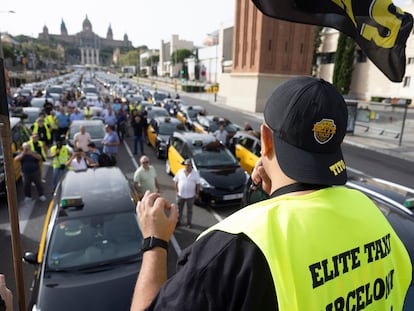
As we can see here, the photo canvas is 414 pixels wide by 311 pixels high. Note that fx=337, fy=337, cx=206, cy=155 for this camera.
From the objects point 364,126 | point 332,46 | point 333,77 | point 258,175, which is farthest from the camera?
point 332,46

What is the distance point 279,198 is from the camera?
119cm

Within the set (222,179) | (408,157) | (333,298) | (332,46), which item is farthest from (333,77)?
(333,298)

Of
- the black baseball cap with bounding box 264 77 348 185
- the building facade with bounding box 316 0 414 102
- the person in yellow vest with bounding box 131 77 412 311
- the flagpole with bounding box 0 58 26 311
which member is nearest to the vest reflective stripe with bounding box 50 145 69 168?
the flagpole with bounding box 0 58 26 311

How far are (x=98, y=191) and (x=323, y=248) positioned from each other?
492 cm

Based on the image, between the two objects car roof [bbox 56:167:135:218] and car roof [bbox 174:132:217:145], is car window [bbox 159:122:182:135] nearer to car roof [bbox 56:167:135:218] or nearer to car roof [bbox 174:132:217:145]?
car roof [bbox 174:132:217:145]

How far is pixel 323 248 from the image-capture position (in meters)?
1.10

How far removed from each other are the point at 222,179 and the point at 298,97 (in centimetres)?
762

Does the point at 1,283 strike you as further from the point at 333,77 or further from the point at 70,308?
the point at 333,77

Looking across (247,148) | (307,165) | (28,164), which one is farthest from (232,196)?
(307,165)

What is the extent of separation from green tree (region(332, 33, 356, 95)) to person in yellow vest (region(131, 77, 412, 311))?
48.8 meters

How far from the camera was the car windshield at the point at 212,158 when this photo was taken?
956 cm

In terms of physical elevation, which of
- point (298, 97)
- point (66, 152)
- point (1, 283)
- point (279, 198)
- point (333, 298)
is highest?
point (298, 97)

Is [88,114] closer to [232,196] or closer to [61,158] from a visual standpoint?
[61,158]

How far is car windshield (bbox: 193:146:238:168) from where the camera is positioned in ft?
31.4
